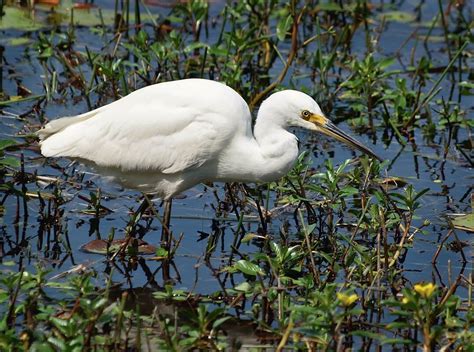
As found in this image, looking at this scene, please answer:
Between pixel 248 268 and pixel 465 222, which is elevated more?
pixel 248 268

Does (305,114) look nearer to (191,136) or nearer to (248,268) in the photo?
(191,136)

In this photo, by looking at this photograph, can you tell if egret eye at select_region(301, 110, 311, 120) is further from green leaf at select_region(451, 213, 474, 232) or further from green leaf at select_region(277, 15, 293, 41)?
green leaf at select_region(277, 15, 293, 41)

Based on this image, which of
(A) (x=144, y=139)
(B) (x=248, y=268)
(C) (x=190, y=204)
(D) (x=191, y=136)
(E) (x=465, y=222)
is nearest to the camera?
(B) (x=248, y=268)

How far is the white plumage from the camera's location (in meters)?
5.60

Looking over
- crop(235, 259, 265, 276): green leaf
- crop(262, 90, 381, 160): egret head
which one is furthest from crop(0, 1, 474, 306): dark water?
crop(262, 90, 381, 160): egret head

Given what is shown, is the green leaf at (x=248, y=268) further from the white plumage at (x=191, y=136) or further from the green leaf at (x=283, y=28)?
the green leaf at (x=283, y=28)

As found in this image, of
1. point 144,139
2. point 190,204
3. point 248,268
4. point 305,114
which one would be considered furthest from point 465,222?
point 144,139

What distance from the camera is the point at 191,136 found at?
561 centimetres

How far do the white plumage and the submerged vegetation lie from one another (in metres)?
0.24

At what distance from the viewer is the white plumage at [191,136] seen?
560cm

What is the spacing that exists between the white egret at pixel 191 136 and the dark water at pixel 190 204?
364 millimetres

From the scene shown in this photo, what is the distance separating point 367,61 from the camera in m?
7.38

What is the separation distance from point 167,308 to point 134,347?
67cm

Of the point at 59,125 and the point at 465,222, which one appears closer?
the point at 59,125
